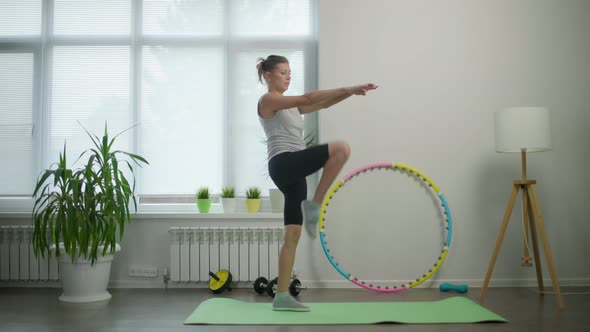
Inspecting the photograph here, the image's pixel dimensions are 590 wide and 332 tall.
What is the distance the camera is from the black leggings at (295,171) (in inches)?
116

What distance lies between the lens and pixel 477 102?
4535 millimetres

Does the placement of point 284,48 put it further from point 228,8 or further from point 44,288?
point 44,288

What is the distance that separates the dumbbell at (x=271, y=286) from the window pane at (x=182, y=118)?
0.99m

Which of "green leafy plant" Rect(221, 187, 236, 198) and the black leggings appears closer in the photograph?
the black leggings

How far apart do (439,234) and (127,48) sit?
301cm

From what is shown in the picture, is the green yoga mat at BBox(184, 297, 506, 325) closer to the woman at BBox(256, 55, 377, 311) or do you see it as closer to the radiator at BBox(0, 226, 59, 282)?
the woman at BBox(256, 55, 377, 311)

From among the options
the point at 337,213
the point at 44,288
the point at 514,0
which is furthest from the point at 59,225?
the point at 514,0

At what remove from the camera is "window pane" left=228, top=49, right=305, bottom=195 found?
479cm

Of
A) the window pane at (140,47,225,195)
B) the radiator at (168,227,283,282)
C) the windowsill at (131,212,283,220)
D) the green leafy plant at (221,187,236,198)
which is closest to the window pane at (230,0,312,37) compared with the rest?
the window pane at (140,47,225,195)

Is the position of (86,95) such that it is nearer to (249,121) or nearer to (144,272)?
(249,121)

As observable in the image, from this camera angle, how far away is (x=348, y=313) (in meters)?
3.31

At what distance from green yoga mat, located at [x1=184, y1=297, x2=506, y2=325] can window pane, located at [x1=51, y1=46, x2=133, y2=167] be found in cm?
199

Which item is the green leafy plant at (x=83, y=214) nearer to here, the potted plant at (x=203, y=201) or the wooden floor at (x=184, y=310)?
the wooden floor at (x=184, y=310)

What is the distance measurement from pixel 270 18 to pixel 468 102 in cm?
179
